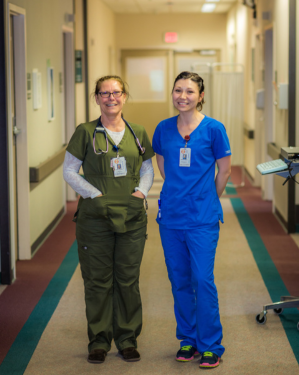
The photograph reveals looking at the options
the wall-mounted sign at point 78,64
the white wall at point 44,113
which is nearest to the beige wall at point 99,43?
the wall-mounted sign at point 78,64

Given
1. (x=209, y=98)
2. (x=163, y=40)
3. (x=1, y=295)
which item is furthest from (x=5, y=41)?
(x=163, y=40)

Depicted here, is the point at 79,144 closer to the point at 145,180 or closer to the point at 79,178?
the point at 79,178

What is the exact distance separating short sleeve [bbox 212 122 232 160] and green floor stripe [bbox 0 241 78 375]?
1.45 m

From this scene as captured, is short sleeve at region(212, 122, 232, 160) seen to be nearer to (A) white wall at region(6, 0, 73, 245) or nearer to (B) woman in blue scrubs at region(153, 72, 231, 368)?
(B) woman in blue scrubs at region(153, 72, 231, 368)

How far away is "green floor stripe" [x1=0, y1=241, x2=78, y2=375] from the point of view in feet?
9.04

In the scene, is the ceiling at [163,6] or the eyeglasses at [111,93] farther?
the ceiling at [163,6]

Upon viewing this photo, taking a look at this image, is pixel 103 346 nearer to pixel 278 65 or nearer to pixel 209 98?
pixel 278 65

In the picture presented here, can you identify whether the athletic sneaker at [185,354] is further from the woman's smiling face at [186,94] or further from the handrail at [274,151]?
the handrail at [274,151]

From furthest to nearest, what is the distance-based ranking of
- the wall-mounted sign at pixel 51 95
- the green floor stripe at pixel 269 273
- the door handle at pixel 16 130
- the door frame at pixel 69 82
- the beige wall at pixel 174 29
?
the beige wall at pixel 174 29, the door frame at pixel 69 82, the wall-mounted sign at pixel 51 95, the door handle at pixel 16 130, the green floor stripe at pixel 269 273

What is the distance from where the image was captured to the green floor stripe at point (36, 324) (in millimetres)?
2755

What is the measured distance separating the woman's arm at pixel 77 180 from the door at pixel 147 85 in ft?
33.7

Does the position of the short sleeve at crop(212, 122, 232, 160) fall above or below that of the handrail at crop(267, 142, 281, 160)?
above

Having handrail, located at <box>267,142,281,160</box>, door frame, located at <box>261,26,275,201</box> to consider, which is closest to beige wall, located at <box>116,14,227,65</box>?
door frame, located at <box>261,26,275,201</box>

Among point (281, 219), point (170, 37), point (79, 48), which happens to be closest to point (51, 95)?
point (79, 48)
